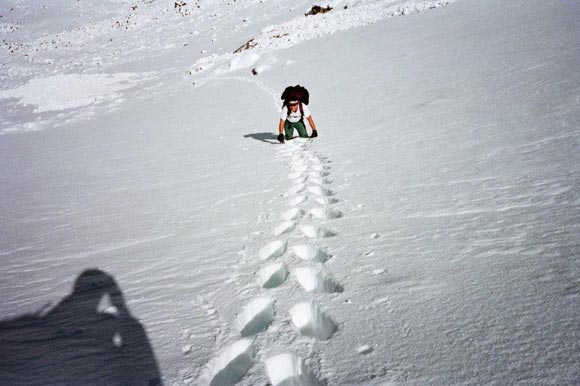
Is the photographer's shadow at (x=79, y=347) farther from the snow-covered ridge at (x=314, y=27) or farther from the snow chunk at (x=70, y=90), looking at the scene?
the snow chunk at (x=70, y=90)

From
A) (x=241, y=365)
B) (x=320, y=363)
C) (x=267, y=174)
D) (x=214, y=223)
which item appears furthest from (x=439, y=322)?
(x=267, y=174)

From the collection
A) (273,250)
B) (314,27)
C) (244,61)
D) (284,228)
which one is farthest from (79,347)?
(314,27)

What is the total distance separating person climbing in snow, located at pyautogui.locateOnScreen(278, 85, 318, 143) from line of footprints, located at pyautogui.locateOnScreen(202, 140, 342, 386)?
210 centimetres

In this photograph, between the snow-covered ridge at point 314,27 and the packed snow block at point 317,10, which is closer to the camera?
the snow-covered ridge at point 314,27

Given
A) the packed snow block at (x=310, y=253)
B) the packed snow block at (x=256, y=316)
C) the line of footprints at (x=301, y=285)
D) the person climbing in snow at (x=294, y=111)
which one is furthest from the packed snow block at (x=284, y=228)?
the person climbing in snow at (x=294, y=111)

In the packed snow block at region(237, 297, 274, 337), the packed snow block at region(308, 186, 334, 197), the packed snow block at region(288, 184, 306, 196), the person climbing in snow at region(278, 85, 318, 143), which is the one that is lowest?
the packed snow block at region(237, 297, 274, 337)

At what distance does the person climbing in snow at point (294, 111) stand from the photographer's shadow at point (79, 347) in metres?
3.61

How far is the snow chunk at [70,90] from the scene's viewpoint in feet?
41.0

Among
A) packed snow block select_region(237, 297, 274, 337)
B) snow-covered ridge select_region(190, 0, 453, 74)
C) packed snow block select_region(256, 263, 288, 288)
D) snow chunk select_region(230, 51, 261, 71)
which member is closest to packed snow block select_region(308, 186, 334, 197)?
packed snow block select_region(256, 263, 288, 288)

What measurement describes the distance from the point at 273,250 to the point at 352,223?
55cm

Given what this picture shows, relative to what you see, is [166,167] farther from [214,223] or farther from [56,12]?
[56,12]

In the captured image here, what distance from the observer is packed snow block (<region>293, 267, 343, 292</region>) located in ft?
5.57

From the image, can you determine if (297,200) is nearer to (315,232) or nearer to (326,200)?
(326,200)

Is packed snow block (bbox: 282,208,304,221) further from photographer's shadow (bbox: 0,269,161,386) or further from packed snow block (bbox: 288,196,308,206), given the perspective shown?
photographer's shadow (bbox: 0,269,161,386)
